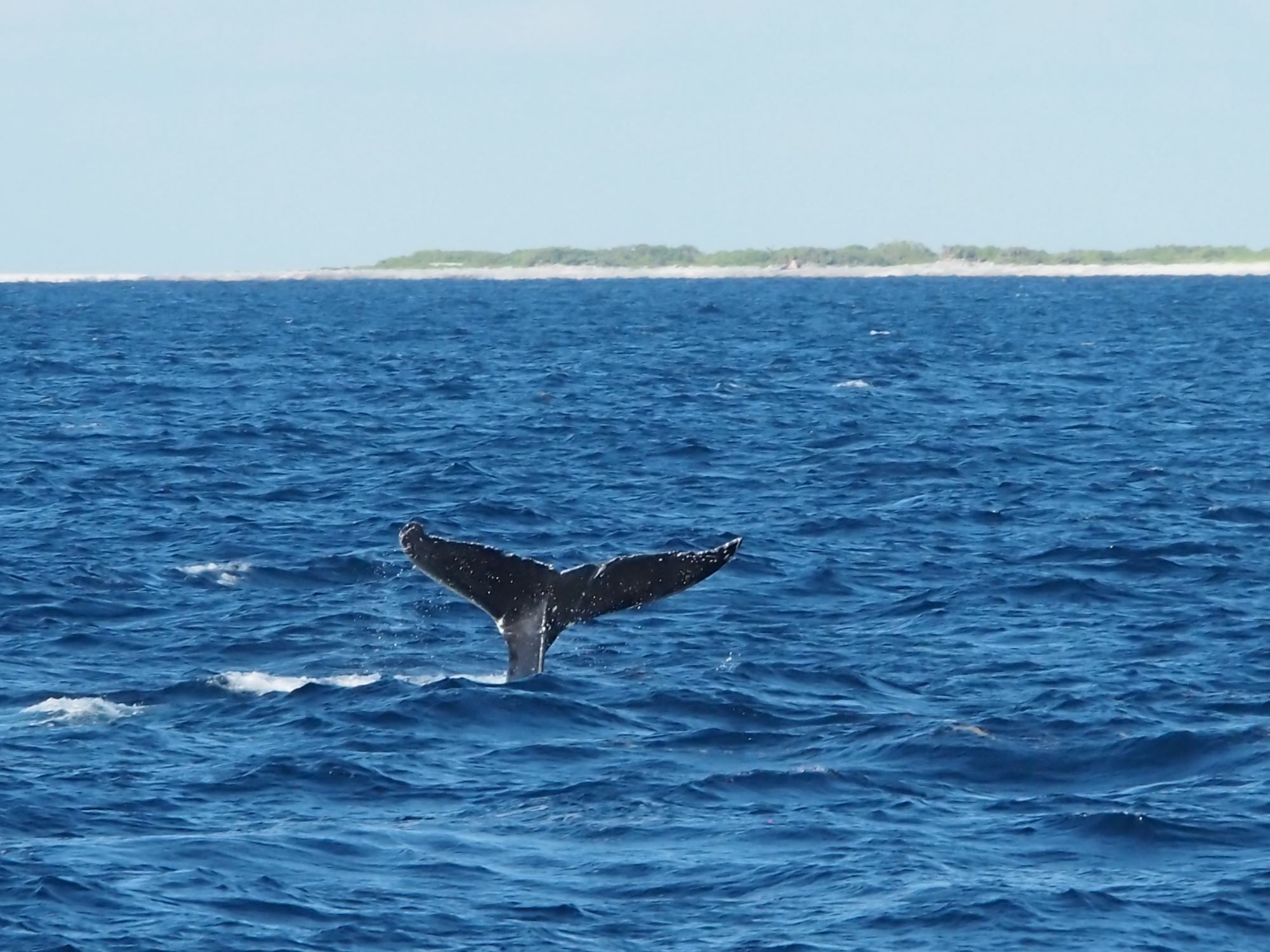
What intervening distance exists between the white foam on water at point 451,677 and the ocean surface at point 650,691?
11cm

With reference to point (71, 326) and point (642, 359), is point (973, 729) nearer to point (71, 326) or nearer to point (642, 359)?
point (642, 359)

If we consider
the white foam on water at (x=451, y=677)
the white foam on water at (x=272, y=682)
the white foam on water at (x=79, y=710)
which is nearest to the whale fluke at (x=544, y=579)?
the white foam on water at (x=451, y=677)

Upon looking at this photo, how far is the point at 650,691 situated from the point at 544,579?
286cm

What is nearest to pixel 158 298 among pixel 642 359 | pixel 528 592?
pixel 642 359

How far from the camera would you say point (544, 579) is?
14758 mm

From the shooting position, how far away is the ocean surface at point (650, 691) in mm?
11797

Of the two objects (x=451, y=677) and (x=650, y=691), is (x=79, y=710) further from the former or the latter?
(x=650, y=691)

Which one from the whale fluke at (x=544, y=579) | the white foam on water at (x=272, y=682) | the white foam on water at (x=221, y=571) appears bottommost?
the white foam on water at (x=272, y=682)

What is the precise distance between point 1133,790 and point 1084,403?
32.7 meters

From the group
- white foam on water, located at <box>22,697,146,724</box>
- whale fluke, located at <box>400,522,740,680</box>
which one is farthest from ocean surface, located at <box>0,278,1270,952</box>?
whale fluke, located at <box>400,522,740,680</box>

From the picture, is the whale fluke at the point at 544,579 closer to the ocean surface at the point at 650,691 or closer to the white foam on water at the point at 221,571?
the ocean surface at the point at 650,691

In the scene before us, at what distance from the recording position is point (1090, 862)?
41.0ft

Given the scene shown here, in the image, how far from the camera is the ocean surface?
38.7 ft

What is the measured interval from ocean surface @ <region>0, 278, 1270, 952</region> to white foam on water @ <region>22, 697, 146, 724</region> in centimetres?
6
